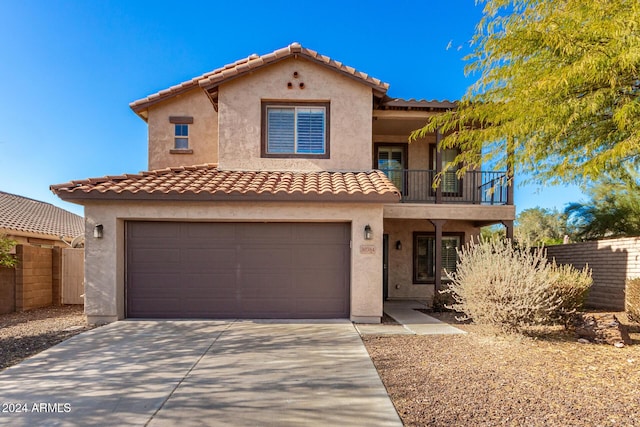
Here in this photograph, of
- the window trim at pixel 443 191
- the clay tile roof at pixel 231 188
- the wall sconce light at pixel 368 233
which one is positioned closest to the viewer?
the clay tile roof at pixel 231 188

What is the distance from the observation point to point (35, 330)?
827 centimetres

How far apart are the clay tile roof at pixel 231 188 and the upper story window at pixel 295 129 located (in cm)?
109

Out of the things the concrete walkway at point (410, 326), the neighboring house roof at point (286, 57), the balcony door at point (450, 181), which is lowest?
the concrete walkway at point (410, 326)

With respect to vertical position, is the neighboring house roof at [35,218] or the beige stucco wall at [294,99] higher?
the beige stucco wall at [294,99]

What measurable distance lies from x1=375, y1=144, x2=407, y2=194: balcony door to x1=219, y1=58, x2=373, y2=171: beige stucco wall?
3163 mm

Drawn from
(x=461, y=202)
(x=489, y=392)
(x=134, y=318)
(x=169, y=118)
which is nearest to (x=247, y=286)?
(x=134, y=318)

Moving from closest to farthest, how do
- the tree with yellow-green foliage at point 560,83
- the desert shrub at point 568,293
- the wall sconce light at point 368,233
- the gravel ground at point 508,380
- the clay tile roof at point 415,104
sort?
the gravel ground at point 508,380 < the tree with yellow-green foliage at point 560,83 < the desert shrub at point 568,293 < the wall sconce light at point 368,233 < the clay tile roof at point 415,104

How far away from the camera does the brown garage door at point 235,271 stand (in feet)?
30.3

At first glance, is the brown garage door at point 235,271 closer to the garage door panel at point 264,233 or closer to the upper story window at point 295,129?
the garage door panel at point 264,233

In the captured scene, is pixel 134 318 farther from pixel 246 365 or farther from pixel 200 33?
pixel 200 33

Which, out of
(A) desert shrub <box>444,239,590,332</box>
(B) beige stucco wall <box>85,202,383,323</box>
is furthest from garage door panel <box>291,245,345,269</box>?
(A) desert shrub <box>444,239,590,332</box>

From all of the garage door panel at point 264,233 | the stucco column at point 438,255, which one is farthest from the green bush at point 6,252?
the stucco column at point 438,255

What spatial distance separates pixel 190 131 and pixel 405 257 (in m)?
8.81

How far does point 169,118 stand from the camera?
12898 millimetres
